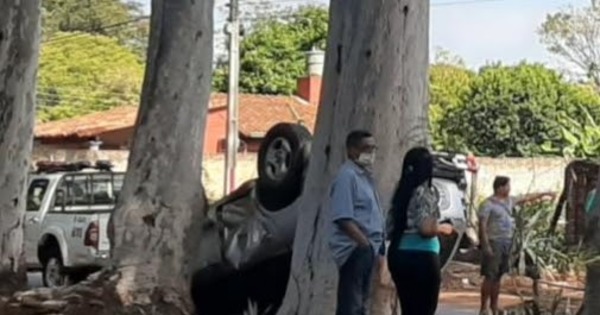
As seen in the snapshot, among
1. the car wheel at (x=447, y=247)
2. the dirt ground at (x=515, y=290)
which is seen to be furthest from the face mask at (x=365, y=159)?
the car wheel at (x=447, y=247)

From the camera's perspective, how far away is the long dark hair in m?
9.48

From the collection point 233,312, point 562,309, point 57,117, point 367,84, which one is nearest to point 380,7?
point 367,84

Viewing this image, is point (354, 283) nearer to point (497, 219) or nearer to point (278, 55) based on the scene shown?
point (497, 219)

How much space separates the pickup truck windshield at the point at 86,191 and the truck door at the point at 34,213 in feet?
0.92

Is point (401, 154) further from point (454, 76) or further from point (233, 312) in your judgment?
point (454, 76)

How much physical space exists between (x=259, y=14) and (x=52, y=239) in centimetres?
4638

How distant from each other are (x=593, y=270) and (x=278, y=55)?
51918 mm

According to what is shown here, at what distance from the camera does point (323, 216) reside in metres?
9.97

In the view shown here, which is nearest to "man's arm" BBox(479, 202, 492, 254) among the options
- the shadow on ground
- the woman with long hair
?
the shadow on ground

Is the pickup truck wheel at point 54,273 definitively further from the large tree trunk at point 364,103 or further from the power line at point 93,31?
the power line at point 93,31

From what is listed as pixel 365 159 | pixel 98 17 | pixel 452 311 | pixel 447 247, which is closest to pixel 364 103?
pixel 365 159

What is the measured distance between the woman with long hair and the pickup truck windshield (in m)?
10.7

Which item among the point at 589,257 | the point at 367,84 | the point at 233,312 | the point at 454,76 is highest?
the point at 454,76

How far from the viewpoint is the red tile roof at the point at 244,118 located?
45.7 meters
